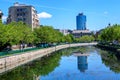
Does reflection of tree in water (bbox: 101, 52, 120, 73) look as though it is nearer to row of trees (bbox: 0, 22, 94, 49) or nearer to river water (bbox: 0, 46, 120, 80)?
river water (bbox: 0, 46, 120, 80)

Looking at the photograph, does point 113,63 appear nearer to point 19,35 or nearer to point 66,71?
point 66,71

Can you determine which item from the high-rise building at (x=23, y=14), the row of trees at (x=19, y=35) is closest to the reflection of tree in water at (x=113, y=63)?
the row of trees at (x=19, y=35)

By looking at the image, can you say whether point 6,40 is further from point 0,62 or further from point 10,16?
point 10,16

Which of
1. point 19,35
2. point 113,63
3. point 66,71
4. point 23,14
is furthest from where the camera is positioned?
point 23,14

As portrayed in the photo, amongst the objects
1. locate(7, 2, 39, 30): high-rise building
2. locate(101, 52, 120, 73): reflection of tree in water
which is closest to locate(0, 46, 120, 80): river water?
locate(101, 52, 120, 73): reflection of tree in water

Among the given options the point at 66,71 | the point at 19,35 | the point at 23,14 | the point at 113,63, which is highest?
the point at 23,14

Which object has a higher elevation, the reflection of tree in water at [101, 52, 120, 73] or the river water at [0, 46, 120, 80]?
the reflection of tree in water at [101, 52, 120, 73]

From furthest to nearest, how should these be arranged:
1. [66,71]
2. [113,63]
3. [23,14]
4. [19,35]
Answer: [23,14] < [19,35] < [113,63] < [66,71]

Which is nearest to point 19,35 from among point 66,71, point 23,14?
point 66,71

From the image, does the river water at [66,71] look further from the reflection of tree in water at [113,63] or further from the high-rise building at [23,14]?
the high-rise building at [23,14]

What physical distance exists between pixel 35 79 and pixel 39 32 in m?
91.4

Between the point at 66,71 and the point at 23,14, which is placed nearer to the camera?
the point at 66,71

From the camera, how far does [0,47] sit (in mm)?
86938

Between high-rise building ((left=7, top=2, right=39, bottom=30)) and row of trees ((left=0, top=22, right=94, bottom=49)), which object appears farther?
high-rise building ((left=7, top=2, right=39, bottom=30))
